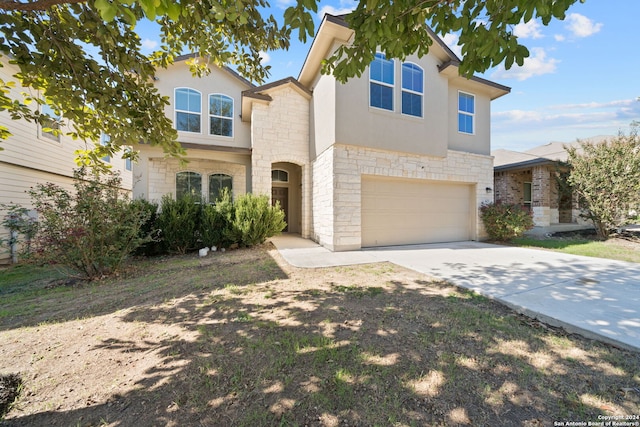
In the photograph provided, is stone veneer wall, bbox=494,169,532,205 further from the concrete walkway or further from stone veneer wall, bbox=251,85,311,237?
stone veneer wall, bbox=251,85,311,237

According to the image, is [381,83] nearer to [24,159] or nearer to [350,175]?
[350,175]

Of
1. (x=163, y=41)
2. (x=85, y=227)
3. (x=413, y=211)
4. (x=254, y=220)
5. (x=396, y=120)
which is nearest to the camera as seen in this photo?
(x=163, y=41)

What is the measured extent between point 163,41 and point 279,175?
8.21 meters

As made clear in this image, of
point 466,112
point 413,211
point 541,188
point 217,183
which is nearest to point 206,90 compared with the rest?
point 217,183

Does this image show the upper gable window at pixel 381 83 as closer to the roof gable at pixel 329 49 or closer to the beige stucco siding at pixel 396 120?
the beige stucco siding at pixel 396 120

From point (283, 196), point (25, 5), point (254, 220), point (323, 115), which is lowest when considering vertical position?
point (254, 220)

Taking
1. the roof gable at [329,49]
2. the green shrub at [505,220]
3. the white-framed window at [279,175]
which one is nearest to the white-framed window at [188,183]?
the white-framed window at [279,175]

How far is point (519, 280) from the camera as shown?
4668 millimetres

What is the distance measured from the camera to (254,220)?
7.85 m

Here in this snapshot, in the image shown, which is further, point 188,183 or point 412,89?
point 188,183

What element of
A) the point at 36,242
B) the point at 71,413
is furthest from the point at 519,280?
the point at 36,242

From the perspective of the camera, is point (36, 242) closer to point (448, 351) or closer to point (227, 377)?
point (227, 377)

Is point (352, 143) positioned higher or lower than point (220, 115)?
lower

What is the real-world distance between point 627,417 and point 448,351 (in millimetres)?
1156
